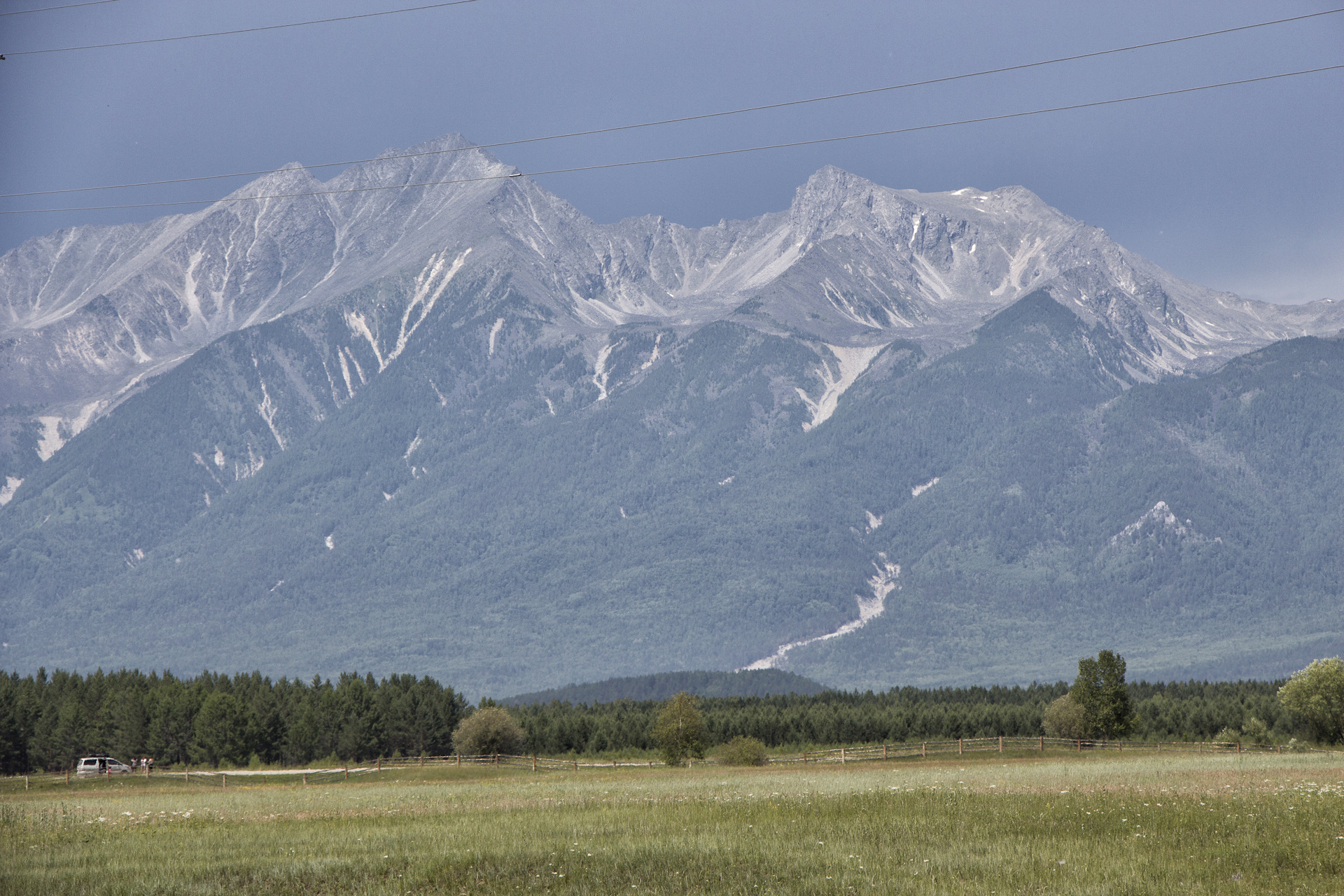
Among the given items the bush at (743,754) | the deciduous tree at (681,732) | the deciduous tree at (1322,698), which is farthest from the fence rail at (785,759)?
the deciduous tree at (1322,698)

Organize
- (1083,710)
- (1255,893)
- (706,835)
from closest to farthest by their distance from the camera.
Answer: (1255,893) < (706,835) < (1083,710)

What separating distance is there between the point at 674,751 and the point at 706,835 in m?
75.3

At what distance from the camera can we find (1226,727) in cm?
13462

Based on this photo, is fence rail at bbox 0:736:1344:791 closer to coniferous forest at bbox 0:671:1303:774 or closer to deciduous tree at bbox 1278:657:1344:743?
deciduous tree at bbox 1278:657:1344:743

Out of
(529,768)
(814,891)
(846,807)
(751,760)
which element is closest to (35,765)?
(529,768)

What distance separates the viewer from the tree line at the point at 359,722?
136 metres

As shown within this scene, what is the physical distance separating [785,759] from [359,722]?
58.3 meters

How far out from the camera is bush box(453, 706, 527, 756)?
11950 cm

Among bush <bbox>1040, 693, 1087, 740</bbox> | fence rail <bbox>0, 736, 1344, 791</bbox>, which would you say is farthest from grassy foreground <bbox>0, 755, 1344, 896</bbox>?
bush <bbox>1040, 693, 1087, 740</bbox>

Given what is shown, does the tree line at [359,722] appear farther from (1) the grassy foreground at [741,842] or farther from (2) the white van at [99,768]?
(1) the grassy foreground at [741,842]

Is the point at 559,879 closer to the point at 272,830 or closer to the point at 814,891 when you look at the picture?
the point at 814,891

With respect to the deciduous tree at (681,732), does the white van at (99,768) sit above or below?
below

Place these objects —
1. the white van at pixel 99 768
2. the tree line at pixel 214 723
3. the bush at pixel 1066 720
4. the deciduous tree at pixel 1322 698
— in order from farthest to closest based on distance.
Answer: the tree line at pixel 214 723, the bush at pixel 1066 720, the white van at pixel 99 768, the deciduous tree at pixel 1322 698

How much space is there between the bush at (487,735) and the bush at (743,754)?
94.8 feet
